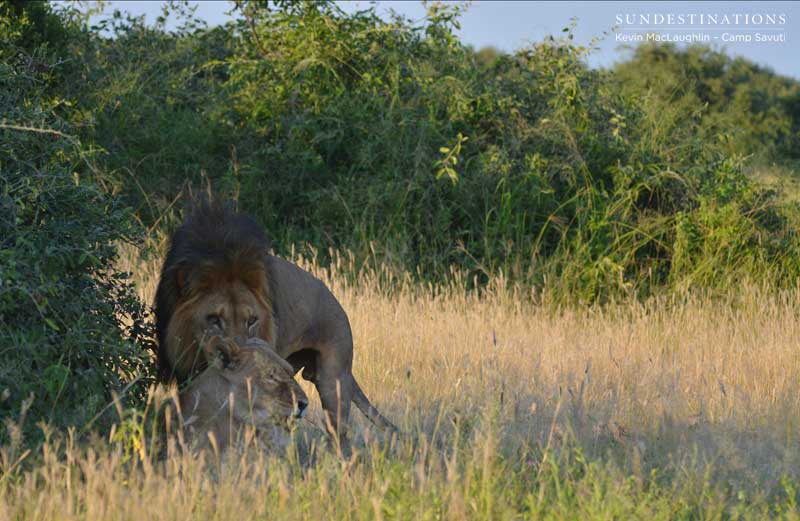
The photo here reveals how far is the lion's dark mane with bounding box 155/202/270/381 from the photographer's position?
455 centimetres

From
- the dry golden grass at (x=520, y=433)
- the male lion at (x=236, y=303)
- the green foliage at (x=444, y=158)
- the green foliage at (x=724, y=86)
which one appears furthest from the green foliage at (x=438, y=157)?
the green foliage at (x=724, y=86)

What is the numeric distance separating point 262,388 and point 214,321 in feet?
1.74

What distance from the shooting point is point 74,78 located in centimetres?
1101

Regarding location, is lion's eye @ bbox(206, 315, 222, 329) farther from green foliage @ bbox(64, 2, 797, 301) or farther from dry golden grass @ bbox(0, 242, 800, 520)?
green foliage @ bbox(64, 2, 797, 301)

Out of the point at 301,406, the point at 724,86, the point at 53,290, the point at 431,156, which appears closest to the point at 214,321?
the point at 301,406

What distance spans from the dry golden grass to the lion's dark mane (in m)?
0.79

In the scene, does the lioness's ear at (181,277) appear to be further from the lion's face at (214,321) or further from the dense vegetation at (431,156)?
the dense vegetation at (431,156)

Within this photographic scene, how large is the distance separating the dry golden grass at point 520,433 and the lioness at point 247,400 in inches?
4.9

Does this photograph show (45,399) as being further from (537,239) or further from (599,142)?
(599,142)

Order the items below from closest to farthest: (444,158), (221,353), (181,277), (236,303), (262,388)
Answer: (262,388)
(221,353)
(236,303)
(181,277)
(444,158)

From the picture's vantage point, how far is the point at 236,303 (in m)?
4.48

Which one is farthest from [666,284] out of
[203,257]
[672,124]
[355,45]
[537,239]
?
[203,257]

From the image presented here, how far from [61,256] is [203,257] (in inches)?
25.2

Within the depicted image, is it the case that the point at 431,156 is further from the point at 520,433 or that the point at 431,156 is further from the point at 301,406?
the point at 301,406
